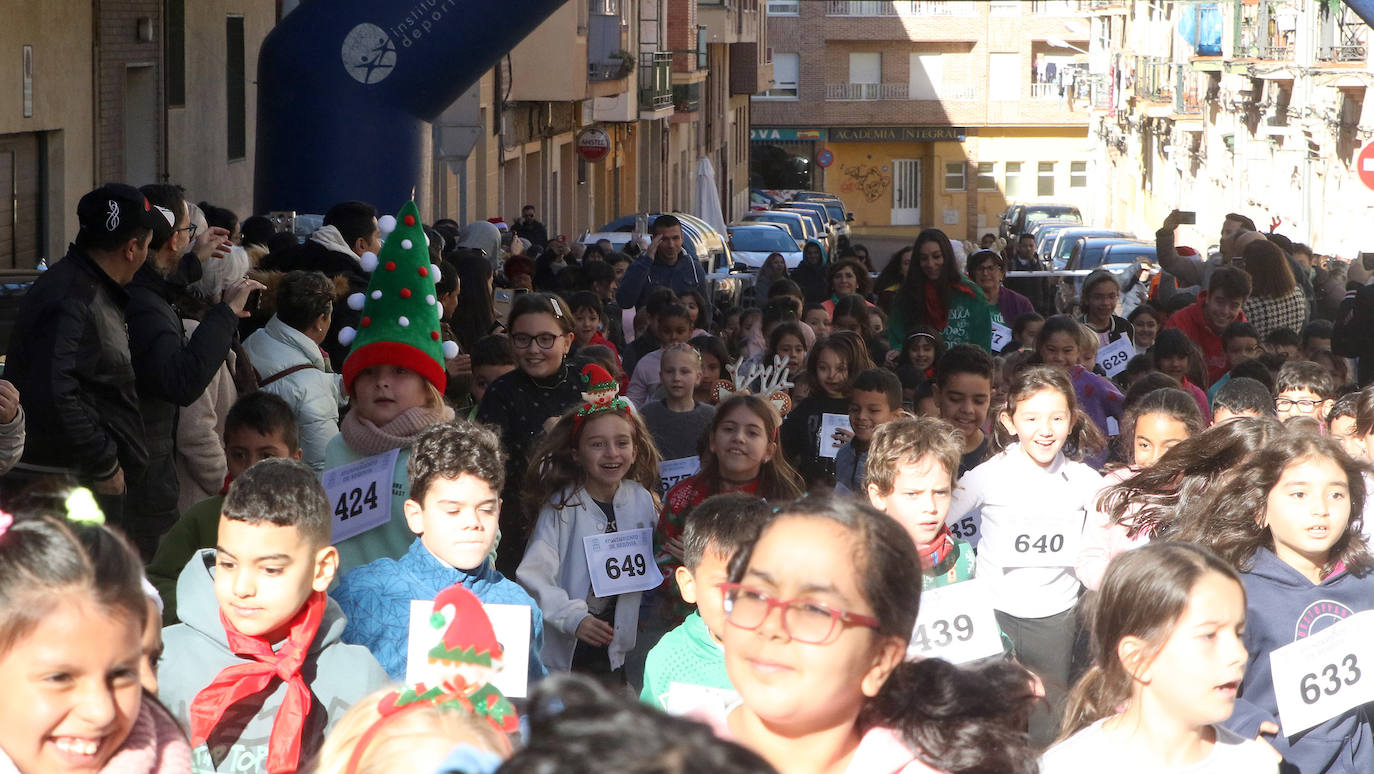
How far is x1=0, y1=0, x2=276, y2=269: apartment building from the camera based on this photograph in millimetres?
12047

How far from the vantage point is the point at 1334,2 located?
29.5m

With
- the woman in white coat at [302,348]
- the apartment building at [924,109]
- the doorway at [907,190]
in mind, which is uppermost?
the apartment building at [924,109]

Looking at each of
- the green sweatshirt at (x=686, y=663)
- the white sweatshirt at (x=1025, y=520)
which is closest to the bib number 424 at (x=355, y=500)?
the green sweatshirt at (x=686, y=663)

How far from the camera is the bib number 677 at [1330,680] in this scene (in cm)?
475

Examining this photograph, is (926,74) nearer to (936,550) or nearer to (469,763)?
(936,550)

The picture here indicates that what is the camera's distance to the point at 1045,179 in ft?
228

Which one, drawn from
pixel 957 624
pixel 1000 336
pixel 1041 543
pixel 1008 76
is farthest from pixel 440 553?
pixel 1008 76

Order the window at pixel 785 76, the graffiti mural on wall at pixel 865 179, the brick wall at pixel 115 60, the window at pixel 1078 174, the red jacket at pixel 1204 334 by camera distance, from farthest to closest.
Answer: the window at pixel 1078 174 → the window at pixel 785 76 → the graffiti mural on wall at pixel 865 179 → the brick wall at pixel 115 60 → the red jacket at pixel 1204 334

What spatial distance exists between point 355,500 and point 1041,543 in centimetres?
244

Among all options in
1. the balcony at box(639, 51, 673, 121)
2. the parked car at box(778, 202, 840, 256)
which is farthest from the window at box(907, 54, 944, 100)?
the balcony at box(639, 51, 673, 121)

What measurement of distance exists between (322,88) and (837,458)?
208 inches

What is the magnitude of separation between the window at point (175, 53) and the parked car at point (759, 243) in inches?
660

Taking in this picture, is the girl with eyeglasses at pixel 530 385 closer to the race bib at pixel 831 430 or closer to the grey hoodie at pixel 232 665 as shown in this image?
the race bib at pixel 831 430

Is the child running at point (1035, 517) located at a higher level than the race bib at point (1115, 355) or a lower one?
lower
